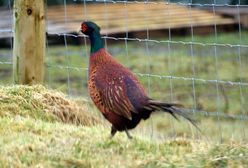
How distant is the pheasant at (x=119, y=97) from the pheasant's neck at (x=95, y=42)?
118 mm

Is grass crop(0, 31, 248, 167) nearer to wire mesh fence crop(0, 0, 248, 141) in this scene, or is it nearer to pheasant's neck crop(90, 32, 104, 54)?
wire mesh fence crop(0, 0, 248, 141)

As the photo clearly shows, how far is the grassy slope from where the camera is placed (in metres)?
5.95

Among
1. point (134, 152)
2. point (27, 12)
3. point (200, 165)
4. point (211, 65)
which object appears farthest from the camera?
point (211, 65)

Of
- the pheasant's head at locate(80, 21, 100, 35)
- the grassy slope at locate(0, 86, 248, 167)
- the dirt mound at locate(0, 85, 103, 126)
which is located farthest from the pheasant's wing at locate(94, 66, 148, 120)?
the dirt mound at locate(0, 85, 103, 126)

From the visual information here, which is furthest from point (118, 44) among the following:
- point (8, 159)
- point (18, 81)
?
point (8, 159)

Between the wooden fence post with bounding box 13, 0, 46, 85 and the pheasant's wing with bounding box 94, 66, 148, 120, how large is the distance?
172 cm

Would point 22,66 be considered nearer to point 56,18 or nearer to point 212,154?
point 212,154

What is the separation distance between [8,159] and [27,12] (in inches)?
98.8

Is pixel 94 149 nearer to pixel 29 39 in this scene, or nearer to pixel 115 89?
pixel 115 89

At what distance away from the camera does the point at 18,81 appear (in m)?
8.42

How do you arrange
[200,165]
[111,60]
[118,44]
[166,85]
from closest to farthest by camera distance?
[200,165] → [111,60] → [166,85] → [118,44]

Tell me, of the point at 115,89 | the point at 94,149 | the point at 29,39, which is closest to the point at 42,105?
the point at 29,39

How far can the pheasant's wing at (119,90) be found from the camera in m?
6.51

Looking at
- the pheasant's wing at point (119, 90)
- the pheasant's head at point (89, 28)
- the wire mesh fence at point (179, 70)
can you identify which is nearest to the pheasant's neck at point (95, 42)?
the pheasant's head at point (89, 28)
